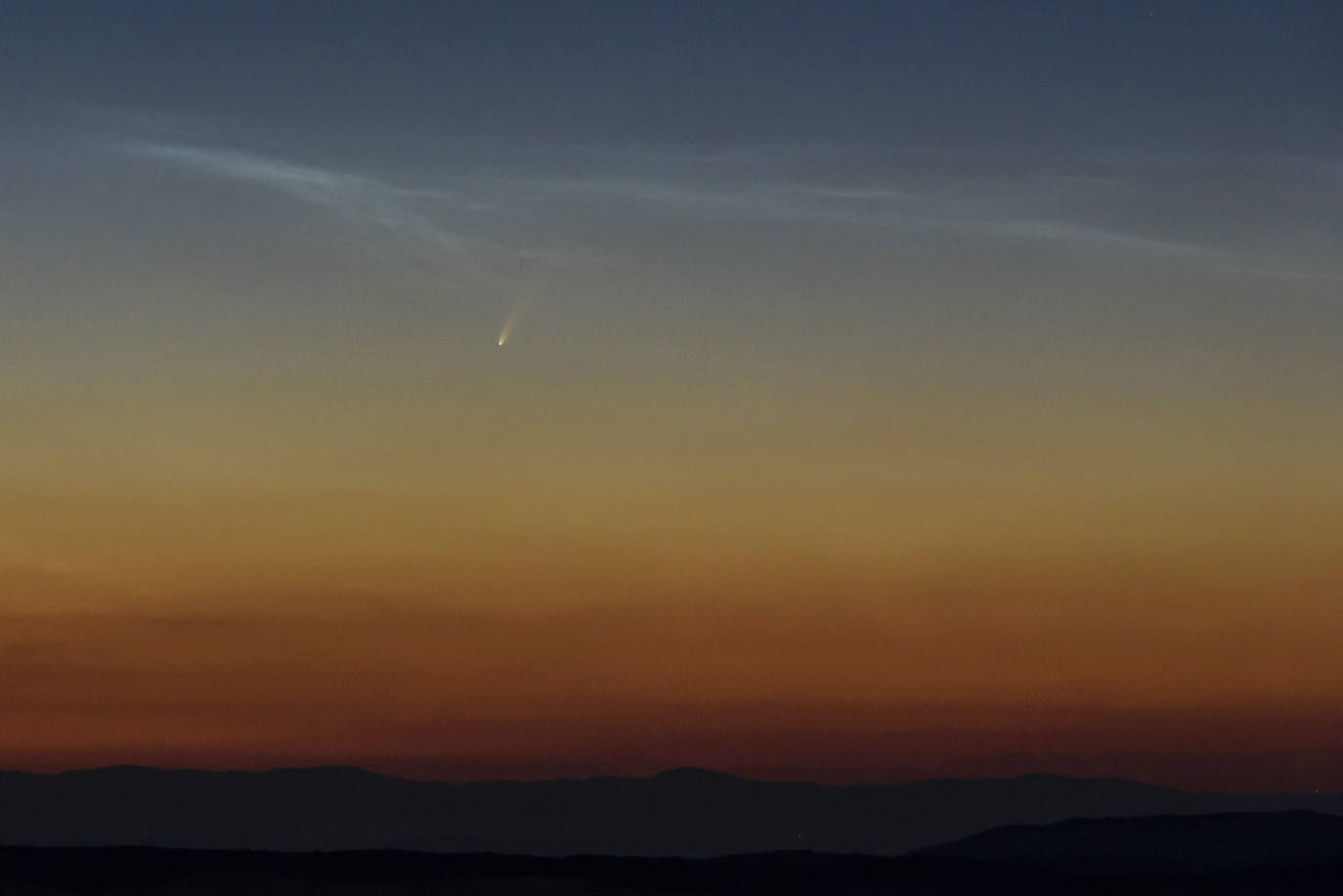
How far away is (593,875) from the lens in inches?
3046

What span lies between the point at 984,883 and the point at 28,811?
143751 millimetres

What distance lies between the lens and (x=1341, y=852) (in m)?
93.7

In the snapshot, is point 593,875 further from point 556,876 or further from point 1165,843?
point 1165,843

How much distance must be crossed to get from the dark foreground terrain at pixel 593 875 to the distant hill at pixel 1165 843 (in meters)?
4.25

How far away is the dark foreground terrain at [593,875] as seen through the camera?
2869 inches

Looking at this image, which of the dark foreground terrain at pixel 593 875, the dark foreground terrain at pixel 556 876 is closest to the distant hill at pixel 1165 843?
the dark foreground terrain at pixel 593 875

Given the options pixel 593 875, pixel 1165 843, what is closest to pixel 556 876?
pixel 593 875

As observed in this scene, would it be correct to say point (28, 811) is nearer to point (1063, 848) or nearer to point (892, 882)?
point (1063, 848)

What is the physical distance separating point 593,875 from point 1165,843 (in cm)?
3871

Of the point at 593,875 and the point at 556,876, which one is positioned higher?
the point at 593,875

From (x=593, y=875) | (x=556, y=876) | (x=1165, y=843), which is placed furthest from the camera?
(x=1165, y=843)

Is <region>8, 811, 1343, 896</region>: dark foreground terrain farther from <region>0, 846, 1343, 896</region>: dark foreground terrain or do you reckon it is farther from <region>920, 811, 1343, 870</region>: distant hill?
<region>920, 811, 1343, 870</region>: distant hill

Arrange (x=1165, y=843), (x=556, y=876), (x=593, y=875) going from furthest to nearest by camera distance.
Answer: (x=1165, y=843) < (x=593, y=875) < (x=556, y=876)

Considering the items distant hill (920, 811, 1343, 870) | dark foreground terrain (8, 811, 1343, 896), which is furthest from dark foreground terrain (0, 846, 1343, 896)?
distant hill (920, 811, 1343, 870)
